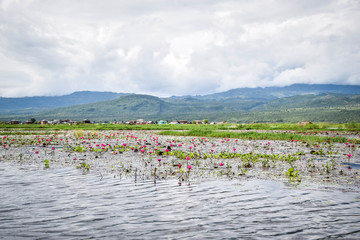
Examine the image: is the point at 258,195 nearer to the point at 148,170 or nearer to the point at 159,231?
the point at 159,231

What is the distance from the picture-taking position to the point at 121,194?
892 centimetres

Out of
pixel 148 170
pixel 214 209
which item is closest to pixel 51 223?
pixel 214 209

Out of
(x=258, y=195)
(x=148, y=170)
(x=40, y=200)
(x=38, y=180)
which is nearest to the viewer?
(x=40, y=200)

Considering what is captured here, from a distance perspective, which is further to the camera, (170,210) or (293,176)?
(293,176)

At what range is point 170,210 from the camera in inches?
293

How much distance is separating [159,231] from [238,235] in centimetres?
169

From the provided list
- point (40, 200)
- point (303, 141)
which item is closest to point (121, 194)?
point (40, 200)

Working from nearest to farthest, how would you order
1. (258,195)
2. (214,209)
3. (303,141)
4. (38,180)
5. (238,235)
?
1. (238,235)
2. (214,209)
3. (258,195)
4. (38,180)
5. (303,141)

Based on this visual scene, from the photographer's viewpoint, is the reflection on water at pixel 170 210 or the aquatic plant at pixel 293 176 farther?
the aquatic plant at pixel 293 176

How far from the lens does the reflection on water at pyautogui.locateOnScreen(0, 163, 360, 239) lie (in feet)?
19.8

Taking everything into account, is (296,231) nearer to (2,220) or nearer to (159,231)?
(159,231)

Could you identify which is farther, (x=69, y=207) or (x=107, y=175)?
(x=107, y=175)

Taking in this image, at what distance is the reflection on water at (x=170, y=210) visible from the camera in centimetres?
605

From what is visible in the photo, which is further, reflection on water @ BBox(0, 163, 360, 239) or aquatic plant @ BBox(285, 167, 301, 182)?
aquatic plant @ BBox(285, 167, 301, 182)
